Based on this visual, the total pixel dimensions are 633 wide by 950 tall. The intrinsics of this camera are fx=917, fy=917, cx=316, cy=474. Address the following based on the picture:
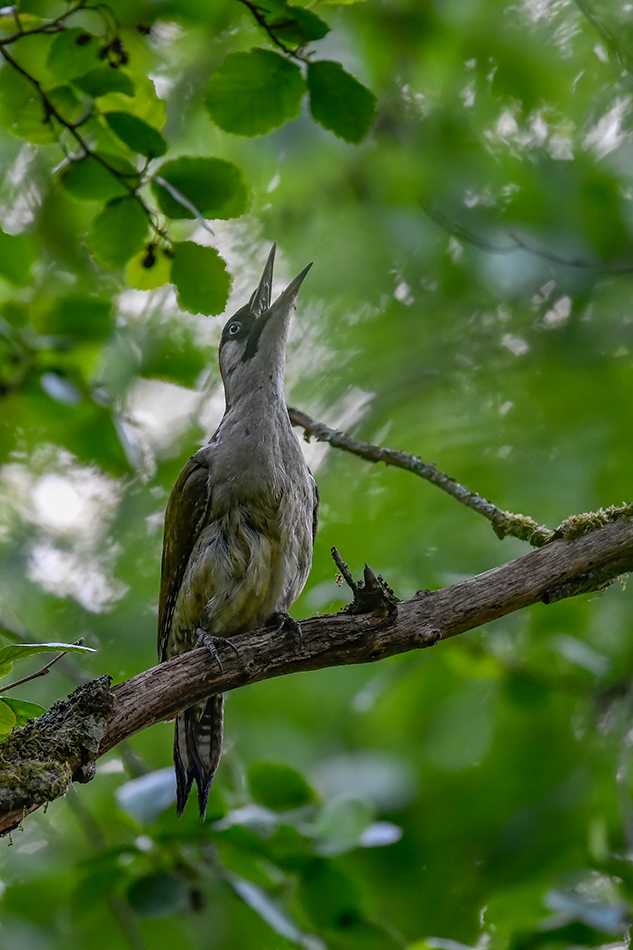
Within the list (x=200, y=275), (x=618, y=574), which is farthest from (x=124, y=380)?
(x=618, y=574)

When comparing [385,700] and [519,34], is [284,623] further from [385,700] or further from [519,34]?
[519,34]

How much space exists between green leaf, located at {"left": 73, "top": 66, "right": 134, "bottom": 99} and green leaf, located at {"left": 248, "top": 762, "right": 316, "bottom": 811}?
2282 millimetres

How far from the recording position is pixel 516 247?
5.37m

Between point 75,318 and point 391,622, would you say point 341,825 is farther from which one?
point 75,318

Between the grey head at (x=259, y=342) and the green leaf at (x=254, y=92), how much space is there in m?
1.33

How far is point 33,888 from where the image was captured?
389cm

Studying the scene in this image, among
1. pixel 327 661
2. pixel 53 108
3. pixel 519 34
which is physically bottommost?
pixel 327 661

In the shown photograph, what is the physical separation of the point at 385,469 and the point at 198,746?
6.67ft

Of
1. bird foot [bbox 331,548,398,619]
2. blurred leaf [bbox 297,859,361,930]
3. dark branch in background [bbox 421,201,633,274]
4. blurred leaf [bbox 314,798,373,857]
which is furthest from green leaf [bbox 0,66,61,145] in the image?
dark branch in background [bbox 421,201,633,274]

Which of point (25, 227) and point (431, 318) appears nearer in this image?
point (25, 227)

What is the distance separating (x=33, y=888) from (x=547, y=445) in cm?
356

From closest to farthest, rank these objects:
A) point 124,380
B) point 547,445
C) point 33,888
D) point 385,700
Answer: point 33,888 < point 124,380 < point 385,700 < point 547,445

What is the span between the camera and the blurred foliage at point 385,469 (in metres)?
3.48

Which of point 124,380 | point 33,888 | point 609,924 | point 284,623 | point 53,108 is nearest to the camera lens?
point 53,108
